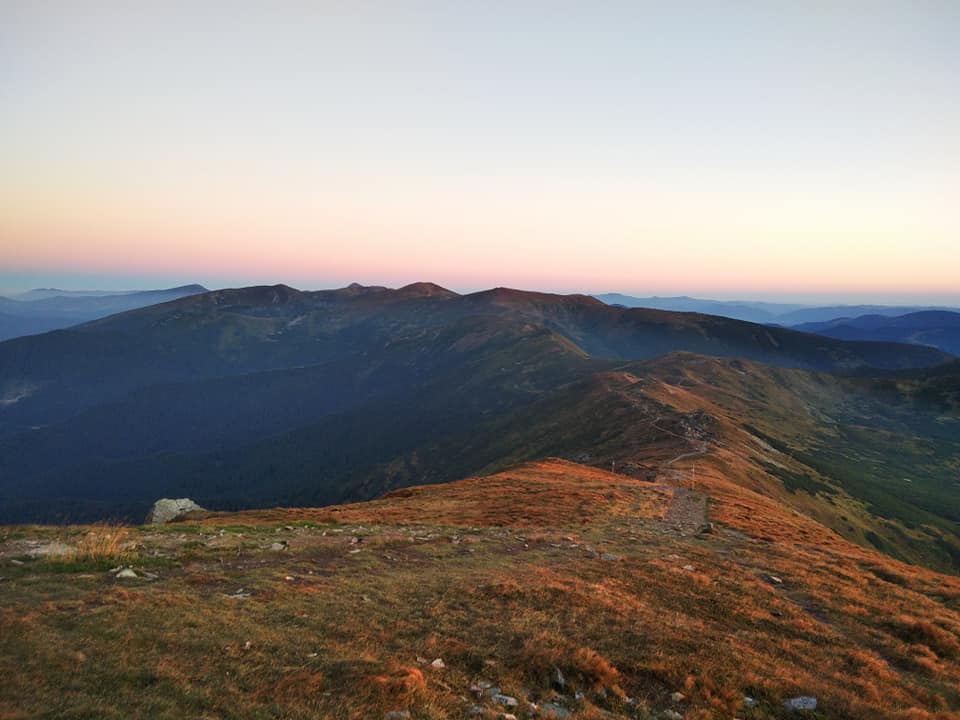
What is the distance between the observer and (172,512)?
47875 millimetres

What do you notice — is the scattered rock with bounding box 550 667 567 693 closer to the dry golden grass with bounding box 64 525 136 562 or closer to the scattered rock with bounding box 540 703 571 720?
the scattered rock with bounding box 540 703 571 720

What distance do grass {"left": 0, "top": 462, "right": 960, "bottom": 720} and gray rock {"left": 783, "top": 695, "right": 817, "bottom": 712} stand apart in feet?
1.26

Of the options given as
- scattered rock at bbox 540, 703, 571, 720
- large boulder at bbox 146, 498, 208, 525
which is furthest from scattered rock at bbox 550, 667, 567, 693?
large boulder at bbox 146, 498, 208, 525

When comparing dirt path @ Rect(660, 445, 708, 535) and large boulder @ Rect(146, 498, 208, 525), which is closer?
dirt path @ Rect(660, 445, 708, 535)

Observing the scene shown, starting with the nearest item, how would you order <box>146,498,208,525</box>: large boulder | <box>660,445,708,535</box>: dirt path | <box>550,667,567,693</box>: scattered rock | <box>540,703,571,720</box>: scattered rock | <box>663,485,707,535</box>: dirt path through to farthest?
<box>540,703,571,720</box>: scattered rock → <box>550,667,567,693</box>: scattered rock → <box>663,485,707,535</box>: dirt path → <box>660,445,708,535</box>: dirt path → <box>146,498,208,525</box>: large boulder

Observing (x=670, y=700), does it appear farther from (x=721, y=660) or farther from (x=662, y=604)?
(x=662, y=604)

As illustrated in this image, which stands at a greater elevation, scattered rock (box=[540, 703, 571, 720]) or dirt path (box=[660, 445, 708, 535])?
scattered rock (box=[540, 703, 571, 720])

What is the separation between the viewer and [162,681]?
11094mm

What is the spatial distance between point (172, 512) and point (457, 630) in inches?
1745

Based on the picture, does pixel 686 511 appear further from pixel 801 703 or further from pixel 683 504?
pixel 801 703

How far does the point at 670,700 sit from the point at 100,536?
25836 mm

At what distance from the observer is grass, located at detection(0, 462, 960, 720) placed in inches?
445

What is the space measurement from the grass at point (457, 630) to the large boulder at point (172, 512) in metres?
18.7

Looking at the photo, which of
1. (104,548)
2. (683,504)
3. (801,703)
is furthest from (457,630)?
(683,504)
